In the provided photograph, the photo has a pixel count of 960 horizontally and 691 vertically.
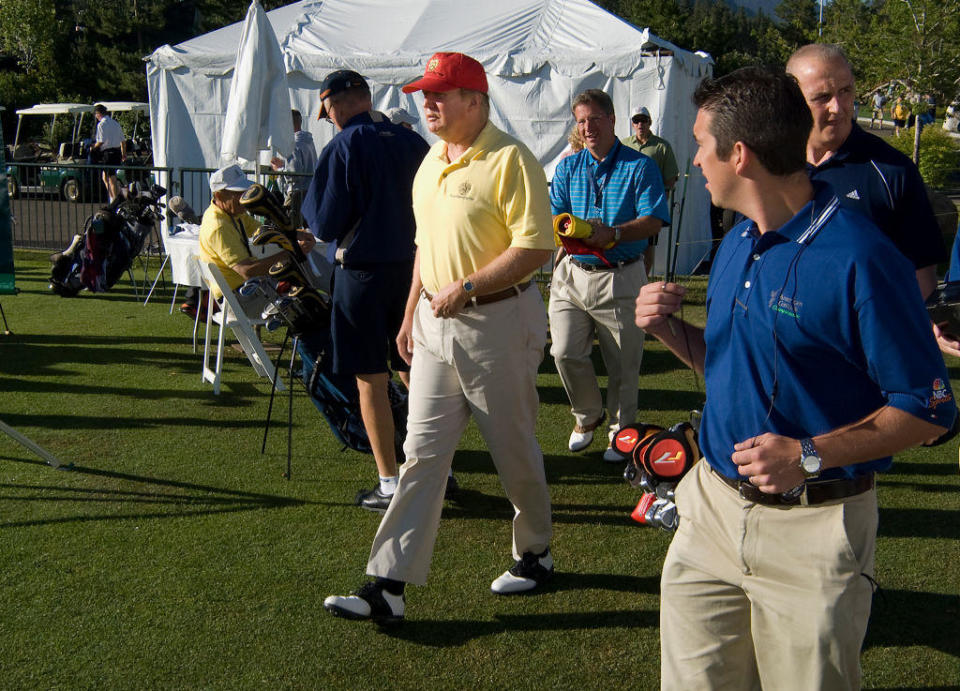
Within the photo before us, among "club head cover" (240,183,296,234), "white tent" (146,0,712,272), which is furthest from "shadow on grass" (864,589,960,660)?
"white tent" (146,0,712,272)

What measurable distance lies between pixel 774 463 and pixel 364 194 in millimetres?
3222

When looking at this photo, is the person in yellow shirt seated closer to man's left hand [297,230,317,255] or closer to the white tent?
man's left hand [297,230,317,255]

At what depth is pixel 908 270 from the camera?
76.9 inches

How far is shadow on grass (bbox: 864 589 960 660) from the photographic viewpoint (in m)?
3.77

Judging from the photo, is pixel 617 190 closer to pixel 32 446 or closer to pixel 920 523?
pixel 920 523

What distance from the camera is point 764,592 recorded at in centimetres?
218

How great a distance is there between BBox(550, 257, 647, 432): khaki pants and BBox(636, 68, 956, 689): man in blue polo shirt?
3.39 metres

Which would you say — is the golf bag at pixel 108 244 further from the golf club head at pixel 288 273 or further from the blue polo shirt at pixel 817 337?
the blue polo shirt at pixel 817 337

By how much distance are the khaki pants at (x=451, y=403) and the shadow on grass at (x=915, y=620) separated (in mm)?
1548

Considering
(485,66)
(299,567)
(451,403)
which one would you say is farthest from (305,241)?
(485,66)

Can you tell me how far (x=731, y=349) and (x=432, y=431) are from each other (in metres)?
1.80

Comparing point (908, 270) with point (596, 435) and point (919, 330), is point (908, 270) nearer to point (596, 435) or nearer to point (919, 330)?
point (919, 330)

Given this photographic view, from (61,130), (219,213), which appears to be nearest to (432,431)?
(219,213)

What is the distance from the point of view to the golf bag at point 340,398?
5.57m
